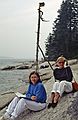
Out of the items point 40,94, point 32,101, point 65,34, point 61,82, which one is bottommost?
point 65,34

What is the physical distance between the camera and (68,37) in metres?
51.9

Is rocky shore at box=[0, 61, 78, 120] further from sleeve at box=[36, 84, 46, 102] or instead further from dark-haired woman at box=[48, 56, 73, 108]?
sleeve at box=[36, 84, 46, 102]

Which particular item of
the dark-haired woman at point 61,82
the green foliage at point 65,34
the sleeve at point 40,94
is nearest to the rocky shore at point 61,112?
the dark-haired woman at point 61,82

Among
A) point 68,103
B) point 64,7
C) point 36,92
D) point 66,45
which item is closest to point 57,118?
point 68,103

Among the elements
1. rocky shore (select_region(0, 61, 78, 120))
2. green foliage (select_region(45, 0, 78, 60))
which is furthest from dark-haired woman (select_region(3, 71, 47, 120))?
green foliage (select_region(45, 0, 78, 60))

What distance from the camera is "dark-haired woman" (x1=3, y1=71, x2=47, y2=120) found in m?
8.56

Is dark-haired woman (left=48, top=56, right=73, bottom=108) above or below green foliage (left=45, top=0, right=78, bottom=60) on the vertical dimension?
above

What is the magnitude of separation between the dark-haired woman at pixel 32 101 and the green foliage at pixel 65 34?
4059 cm

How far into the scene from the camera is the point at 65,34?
5219 centimetres

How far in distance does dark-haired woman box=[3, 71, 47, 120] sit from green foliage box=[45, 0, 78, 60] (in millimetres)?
40587

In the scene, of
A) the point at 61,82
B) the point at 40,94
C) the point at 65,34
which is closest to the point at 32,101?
the point at 40,94

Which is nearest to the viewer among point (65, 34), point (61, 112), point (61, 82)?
point (61, 112)

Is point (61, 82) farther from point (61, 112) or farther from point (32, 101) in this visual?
point (32, 101)

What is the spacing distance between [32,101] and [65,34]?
44121mm
